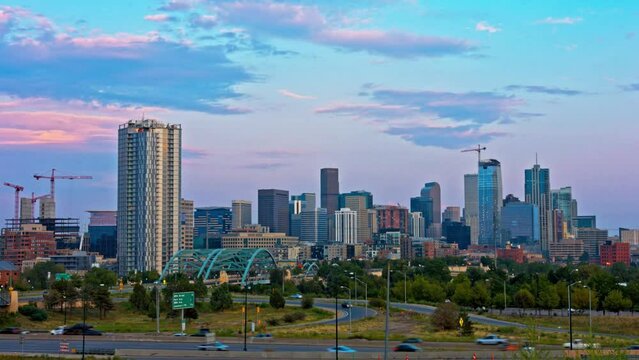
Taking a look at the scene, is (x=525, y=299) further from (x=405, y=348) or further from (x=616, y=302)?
(x=405, y=348)

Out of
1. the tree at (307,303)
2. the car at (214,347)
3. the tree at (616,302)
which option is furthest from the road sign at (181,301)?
the tree at (616,302)

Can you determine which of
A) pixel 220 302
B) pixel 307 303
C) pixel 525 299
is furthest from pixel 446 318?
pixel 220 302

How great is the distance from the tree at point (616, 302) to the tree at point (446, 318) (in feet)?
136

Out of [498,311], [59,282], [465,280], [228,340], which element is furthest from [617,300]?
[59,282]

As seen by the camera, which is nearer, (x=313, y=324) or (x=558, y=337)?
(x=558, y=337)

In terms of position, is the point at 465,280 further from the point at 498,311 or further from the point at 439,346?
the point at 439,346

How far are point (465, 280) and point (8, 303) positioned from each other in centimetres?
8560

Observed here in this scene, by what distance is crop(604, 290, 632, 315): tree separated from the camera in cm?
13438

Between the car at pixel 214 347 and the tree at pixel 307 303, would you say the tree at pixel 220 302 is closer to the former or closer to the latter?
the tree at pixel 307 303

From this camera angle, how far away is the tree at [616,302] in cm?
13438

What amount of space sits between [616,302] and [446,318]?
43716 millimetres

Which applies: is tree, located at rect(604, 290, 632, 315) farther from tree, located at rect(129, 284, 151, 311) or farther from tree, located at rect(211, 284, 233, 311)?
tree, located at rect(129, 284, 151, 311)

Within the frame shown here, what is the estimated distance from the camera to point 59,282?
128750mm

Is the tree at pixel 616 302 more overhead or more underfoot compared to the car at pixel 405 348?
more underfoot
